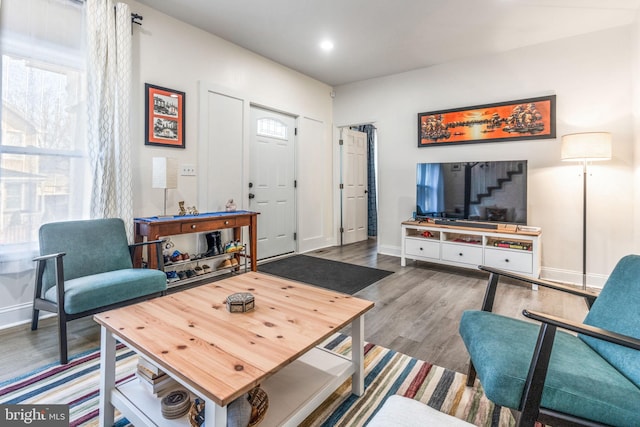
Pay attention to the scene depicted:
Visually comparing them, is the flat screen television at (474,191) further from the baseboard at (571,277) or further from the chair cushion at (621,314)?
the chair cushion at (621,314)

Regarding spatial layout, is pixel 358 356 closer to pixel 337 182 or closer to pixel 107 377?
pixel 107 377

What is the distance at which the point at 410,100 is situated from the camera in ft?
15.4

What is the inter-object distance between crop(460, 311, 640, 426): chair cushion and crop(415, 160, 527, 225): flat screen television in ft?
8.36

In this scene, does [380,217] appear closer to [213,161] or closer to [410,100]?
[410,100]

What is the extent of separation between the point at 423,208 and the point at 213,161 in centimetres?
276

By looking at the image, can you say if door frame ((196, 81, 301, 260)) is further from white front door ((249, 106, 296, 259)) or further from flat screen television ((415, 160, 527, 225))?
flat screen television ((415, 160, 527, 225))

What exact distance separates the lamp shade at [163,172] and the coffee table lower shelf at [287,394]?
1.93 metres

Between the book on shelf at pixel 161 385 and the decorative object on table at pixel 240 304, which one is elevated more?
the decorative object on table at pixel 240 304

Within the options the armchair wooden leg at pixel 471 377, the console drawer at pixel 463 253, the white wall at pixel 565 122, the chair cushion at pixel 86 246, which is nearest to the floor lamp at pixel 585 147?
the white wall at pixel 565 122

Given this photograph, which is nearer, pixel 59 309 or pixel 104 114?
pixel 59 309

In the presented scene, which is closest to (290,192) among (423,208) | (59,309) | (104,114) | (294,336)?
(423,208)

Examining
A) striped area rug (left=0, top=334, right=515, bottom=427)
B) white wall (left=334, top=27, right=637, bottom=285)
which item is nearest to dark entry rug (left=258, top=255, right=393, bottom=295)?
striped area rug (left=0, top=334, right=515, bottom=427)

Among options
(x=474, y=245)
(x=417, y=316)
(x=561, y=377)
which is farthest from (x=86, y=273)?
(x=474, y=245)

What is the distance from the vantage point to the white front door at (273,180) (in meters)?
4.36
